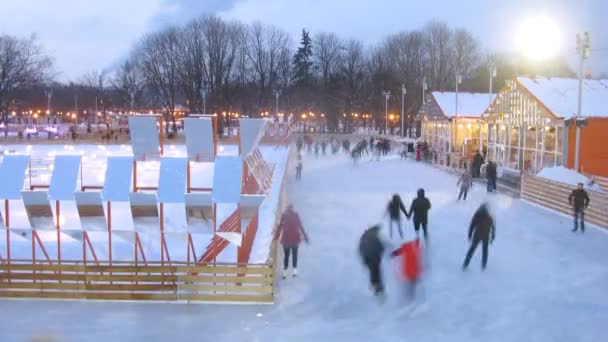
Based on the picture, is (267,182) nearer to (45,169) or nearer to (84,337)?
(84,337)

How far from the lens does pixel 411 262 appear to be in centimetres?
766

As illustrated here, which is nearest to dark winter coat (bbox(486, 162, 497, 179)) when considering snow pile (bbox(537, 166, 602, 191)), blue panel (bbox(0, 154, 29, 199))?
snow pile (bbox(537, 166, 602, 191))

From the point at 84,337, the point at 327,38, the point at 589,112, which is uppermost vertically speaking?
the point at 327,38

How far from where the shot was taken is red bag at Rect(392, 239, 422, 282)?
7.61 m

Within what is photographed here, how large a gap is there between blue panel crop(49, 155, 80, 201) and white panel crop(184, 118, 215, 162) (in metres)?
2.81

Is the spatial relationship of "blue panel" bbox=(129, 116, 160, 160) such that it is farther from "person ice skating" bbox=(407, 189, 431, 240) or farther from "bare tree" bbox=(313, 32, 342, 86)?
"bare tree" bbox=(313, 32, 342, 86)

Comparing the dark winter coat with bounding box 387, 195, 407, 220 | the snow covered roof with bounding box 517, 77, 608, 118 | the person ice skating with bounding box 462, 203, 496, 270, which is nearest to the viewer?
the person ice skating with bounding box 462, 203, 496, 270

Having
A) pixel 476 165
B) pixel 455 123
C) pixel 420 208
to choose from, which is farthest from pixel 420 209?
pixel 455 123

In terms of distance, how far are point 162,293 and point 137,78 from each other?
6925 cm

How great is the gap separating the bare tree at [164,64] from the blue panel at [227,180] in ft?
161

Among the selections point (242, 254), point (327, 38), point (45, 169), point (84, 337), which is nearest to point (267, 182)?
point (242, 254)

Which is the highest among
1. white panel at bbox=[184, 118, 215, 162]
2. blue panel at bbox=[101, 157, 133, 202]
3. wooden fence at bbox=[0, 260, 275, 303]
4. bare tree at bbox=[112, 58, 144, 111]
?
bare tree at bbox=[112, 58, 144, 111]

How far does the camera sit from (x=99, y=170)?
25.8 meters

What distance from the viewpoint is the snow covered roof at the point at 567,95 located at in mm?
20209
